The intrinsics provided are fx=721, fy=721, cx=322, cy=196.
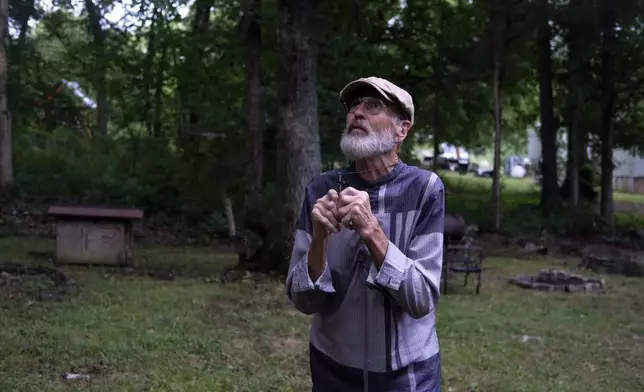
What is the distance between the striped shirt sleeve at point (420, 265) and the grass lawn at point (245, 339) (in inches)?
144

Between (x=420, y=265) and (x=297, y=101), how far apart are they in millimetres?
7982

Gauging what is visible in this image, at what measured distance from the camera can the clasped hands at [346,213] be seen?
6.81 ft

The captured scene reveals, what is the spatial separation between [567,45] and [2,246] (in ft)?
48.1

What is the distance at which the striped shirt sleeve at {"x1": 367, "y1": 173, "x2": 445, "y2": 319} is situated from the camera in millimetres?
2111

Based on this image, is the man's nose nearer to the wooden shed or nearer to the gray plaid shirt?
the gray plaid shirt

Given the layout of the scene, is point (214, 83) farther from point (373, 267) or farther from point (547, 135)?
point (373, 267)

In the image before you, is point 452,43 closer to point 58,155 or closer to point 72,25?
point 72,25

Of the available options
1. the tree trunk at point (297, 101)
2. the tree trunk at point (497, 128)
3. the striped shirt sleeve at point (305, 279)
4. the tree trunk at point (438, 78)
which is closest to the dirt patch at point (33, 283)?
the tree trunk at point (297, 101)

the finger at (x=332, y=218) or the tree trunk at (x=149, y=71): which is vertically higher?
the tree trunk at (x=149, y=71)

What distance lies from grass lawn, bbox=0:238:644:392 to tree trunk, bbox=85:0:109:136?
4.74 metres

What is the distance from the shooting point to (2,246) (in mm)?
13383

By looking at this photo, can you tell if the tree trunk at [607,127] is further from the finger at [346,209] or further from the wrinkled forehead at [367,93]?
the finger at [346,209]

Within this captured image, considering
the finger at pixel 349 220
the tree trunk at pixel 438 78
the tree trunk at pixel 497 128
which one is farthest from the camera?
the tree trunk at pixel 497 128

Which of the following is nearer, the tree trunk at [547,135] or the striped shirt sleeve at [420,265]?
the striped shirt sleeve at [420,265]
